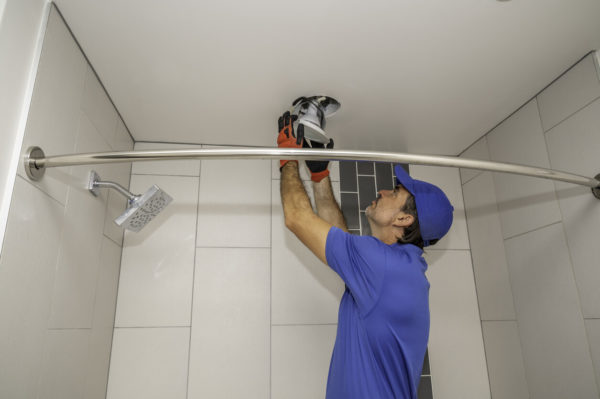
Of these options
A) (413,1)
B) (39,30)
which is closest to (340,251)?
(413,1)

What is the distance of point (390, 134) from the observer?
1627 mm

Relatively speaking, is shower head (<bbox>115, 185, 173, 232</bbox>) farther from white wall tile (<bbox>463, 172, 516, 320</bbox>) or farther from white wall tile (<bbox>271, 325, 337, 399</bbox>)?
white wall tile (<bbox>463, 172, 516, 320</bbox>)

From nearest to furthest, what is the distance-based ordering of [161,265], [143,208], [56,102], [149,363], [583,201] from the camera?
[56,102]
[143,208]
[583,201]
[149,363]
[161,265]

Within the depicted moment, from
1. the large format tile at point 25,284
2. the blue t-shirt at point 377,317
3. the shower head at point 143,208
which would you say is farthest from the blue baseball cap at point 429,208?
the large format tile at point 25,284

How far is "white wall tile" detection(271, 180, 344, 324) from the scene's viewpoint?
1532 mm

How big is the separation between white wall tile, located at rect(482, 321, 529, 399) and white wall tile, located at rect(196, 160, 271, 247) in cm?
101

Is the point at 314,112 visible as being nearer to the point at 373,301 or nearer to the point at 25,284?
the point at 373,301

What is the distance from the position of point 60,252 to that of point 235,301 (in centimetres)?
69

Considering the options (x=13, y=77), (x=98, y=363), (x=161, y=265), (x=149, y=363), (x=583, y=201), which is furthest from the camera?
(x=161, y=265)

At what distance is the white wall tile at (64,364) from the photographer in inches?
37.3

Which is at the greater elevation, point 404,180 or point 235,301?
point 404,180

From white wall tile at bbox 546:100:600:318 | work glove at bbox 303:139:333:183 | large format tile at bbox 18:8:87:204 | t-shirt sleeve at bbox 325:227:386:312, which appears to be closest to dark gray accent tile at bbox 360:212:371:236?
work glove at bbox 303:139:333:183

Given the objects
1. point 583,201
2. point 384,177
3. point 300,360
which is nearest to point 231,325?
point 300,360

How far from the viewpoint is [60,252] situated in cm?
100
